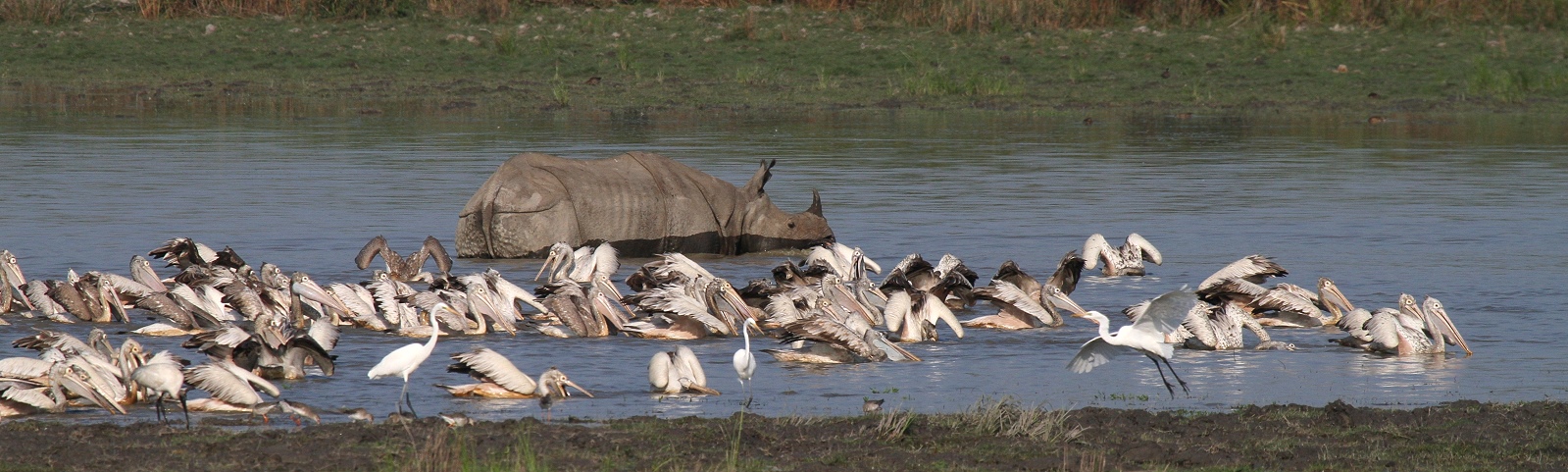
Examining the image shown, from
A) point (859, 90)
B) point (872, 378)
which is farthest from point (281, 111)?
point (872, 378)

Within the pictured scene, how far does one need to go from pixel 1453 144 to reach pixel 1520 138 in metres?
1.41

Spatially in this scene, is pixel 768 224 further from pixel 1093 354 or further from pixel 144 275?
pixel 1093 354

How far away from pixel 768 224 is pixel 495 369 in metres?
6.81

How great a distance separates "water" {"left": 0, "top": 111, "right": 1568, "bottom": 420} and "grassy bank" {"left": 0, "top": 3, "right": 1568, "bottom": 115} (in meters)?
1.39

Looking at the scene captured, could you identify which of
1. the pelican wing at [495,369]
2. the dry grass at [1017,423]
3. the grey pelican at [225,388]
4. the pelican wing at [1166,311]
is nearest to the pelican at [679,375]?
the pelican wing at [495,369]

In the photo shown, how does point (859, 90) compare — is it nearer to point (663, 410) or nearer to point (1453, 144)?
point (1453, 144)

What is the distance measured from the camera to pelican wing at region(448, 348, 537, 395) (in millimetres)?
7730

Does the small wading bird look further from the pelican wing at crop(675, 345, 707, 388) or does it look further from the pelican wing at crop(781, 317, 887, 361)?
the pelican wing at crop(781, 317, 887, 361)

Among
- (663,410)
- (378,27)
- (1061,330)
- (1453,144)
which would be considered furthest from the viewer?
(378,27)

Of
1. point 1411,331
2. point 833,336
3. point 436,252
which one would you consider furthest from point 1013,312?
point 436,252

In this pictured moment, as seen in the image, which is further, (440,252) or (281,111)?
(281,111)

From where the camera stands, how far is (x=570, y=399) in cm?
787

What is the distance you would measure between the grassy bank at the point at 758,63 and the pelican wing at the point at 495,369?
19653 millimetres

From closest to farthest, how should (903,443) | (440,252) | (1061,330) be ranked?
(903,443) < (1061,330) < (440,252)
